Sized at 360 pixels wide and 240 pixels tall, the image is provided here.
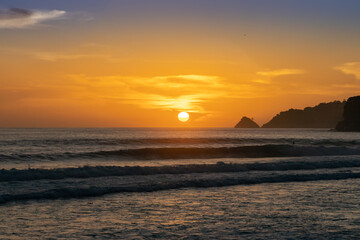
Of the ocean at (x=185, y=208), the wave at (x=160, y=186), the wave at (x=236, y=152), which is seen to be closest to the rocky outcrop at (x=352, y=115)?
the wave at (x=236, y=152)

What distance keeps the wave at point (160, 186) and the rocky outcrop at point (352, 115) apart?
168 meters

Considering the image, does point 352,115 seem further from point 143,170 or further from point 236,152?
point 143,170

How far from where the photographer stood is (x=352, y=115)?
596ft

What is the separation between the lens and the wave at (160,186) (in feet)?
49.0

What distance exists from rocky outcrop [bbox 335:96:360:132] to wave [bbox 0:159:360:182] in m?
159

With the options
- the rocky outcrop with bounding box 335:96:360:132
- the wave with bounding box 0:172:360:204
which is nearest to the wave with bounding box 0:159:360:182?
the wave with bounding box 0:172:360:204

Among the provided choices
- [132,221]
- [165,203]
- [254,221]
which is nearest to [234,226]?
[254,221]

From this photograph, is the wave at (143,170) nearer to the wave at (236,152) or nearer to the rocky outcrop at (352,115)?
the wave at (236,152)

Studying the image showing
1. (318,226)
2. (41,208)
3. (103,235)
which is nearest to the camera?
(103,235)

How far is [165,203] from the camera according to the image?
45.4ft

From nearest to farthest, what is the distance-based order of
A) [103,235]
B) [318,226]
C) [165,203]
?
1. [103,235]
2. [318,226]
3. [165,203]

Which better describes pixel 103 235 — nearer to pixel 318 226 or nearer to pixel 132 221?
pixel 132 221

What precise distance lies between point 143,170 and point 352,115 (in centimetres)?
18021

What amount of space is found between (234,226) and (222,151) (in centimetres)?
4197
